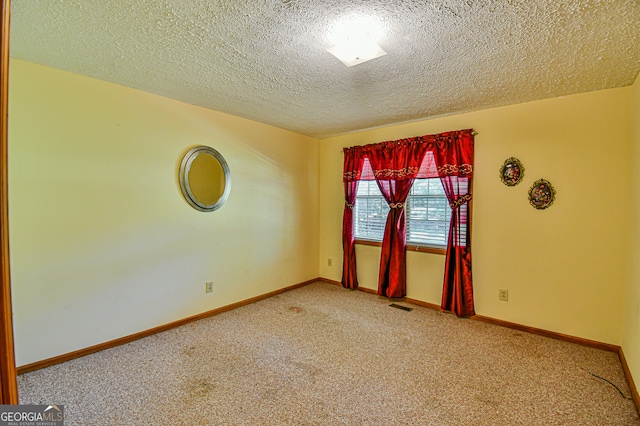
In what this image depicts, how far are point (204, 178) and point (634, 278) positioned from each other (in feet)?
12.7

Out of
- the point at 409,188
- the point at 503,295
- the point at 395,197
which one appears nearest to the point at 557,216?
the point at 503,295

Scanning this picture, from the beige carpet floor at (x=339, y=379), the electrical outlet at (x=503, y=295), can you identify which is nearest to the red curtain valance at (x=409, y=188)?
the electrical outlet at (x=503, y=295)

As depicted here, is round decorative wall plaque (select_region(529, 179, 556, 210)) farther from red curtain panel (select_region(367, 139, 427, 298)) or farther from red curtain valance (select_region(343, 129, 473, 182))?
red curtain panel (select_region(367, 139, 427, 298))

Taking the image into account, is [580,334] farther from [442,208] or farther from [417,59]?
[417,59]

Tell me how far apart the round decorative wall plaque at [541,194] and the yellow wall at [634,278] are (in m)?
0.53

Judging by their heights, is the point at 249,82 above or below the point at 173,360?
above

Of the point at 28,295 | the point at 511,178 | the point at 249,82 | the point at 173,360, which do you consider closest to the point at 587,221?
the point at 511,178

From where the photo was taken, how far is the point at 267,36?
1799mm

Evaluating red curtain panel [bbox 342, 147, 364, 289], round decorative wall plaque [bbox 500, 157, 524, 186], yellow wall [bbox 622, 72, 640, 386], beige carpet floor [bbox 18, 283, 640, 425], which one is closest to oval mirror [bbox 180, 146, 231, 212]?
beige carpet floor [bbox 18, 283, 640, 425]

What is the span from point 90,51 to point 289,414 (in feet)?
8.95

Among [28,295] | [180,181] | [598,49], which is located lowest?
[28,295]

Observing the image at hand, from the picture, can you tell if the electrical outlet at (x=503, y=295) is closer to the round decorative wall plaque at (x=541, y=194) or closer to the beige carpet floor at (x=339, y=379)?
the beige carpet floor at (x=339, y=379)

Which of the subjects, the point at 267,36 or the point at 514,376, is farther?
the point at 514,376

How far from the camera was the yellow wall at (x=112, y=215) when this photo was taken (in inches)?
86.7
